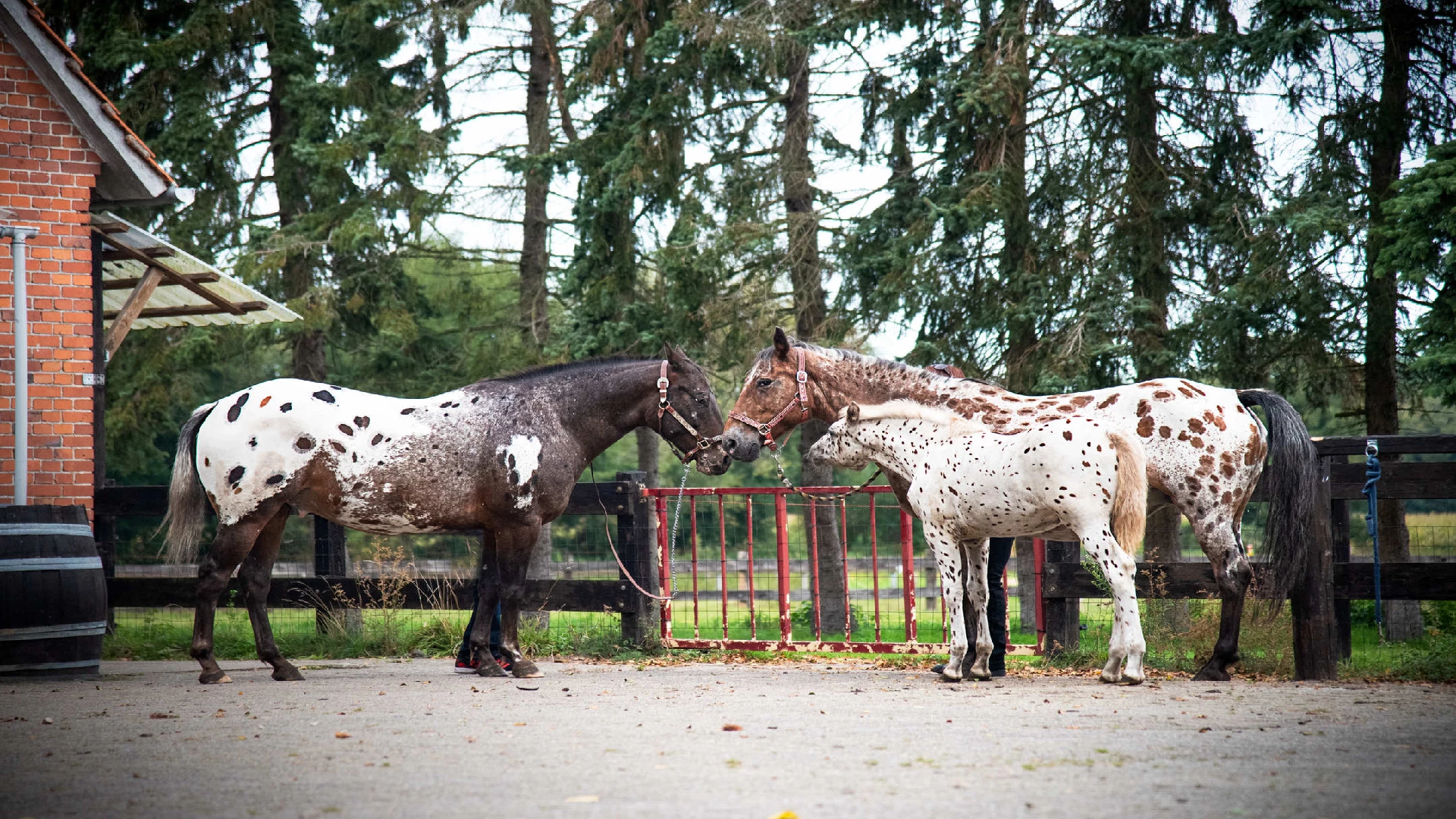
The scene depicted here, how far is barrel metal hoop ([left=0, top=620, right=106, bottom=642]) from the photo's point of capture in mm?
7609

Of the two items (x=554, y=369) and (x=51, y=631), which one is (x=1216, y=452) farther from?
(x=51, y=631)

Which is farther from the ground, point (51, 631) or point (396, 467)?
point (396, 467)

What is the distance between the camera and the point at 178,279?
11320 mm

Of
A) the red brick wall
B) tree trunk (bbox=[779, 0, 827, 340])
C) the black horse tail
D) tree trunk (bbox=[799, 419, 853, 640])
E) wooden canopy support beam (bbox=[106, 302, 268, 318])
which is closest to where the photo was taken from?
the black horse tail

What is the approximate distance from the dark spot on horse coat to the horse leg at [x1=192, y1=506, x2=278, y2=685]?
0.64 metres

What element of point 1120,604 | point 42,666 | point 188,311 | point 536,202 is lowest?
point 42,666

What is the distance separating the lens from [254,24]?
57.2ft

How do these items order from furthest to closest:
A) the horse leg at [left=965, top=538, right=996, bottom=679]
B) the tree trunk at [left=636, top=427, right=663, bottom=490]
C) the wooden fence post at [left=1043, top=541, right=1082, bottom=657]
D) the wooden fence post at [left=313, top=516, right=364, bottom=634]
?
the tree trunk at [left=636, top=427, right=663, bottom=490] < the wooden fence post at [left=313, top=516, right=364, bottom=634] < the wooden fence post at [left=1043, top=541, right=1082, bottom=657] < the horse leg at [left=965, top=538, right=996, bottom=679]

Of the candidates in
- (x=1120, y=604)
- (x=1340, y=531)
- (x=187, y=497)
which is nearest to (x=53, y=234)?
(x=187, y=497)

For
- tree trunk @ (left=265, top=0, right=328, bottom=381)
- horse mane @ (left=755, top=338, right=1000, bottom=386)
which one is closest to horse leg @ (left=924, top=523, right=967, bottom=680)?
horse mane @ (left=755, top=338, right=1000, bottom=386)

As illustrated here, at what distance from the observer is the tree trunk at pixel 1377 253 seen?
11188 mm

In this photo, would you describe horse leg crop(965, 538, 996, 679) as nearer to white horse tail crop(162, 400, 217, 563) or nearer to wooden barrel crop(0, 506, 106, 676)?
white horse tail crop(162, 400, 217, 563)

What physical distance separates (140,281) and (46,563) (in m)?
4.39

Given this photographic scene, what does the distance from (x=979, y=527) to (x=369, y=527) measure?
163 inches
